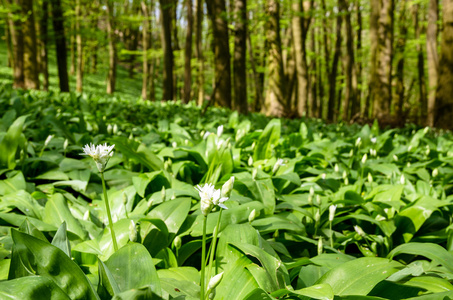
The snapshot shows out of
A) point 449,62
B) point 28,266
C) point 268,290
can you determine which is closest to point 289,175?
point 268,290

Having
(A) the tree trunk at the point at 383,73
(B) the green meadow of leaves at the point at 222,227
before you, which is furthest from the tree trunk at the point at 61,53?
(A) the tree trunk at the point at 383,73

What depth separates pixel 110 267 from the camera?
110cm

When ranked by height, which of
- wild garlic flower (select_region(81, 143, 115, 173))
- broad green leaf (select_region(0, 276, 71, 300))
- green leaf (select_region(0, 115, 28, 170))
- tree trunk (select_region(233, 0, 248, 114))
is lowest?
broad green leaf (select_region(0, 276, 71, 300))

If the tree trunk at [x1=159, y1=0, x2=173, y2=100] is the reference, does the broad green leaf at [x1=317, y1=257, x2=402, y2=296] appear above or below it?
below

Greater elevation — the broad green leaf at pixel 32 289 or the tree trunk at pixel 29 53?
the tree trunk at pixel 29 53

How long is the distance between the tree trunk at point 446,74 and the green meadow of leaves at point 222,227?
4.43 m

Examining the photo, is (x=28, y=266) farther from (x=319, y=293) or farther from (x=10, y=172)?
(x=10, y=172)

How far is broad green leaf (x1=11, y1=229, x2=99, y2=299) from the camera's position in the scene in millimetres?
947

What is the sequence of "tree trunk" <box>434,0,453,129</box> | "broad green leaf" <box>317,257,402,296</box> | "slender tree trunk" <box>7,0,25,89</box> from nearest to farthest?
"broad green leaf" <box>317,257,402,296</box>
"tree trunk" <box>434,0,453,129</box>
"slender tree trunk" <box>7,0,25,89</box>

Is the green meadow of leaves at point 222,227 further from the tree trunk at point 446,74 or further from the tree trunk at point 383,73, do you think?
the tree trunk at point 383,73

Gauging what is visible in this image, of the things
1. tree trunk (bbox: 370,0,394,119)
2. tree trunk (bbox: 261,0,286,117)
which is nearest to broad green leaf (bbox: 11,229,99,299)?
tree trunk (bbox: 261,0,286,117)

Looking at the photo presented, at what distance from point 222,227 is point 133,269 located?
55cm

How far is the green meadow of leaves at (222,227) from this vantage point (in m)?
1.03

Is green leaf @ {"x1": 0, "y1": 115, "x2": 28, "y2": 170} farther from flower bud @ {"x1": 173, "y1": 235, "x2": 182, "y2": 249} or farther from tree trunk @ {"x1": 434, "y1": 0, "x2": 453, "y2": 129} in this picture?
tree trunk @ {"x1": 434, "y1": 0, "x2": 453, "y2": 129}
